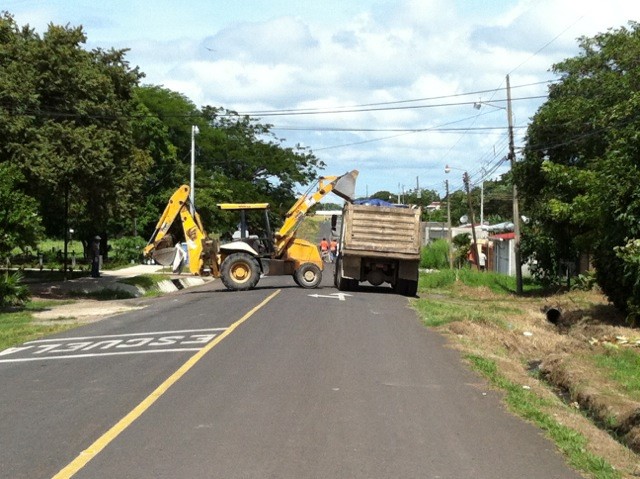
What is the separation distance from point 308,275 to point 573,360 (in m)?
18.5

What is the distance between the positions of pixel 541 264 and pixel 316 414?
32.0 metres

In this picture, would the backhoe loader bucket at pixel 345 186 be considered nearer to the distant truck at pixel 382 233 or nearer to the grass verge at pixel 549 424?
the distant truck at pixel 382 233

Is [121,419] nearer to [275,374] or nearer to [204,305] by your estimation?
[275,374]

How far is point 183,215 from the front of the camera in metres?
32.4

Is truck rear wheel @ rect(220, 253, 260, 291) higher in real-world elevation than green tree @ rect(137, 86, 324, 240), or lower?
lower

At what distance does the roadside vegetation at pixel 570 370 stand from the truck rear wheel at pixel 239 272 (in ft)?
22.4

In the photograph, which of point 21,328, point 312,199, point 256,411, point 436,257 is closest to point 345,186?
point 312,199

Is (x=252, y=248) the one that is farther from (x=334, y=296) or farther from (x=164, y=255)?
(x=334, y=296)

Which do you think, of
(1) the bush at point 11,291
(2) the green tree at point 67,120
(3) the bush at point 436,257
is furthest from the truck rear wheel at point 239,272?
(3) the bush at point 436,257

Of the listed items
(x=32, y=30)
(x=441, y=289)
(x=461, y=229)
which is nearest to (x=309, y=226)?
(x=461, y=229)

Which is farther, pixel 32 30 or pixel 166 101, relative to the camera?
pixel 166 101

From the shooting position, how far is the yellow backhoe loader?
104 feet

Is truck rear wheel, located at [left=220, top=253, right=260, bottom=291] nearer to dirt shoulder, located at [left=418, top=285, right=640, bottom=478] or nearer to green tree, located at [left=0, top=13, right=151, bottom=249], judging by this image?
green tree, located at [left=0, top=13, right=151, bottom=249]

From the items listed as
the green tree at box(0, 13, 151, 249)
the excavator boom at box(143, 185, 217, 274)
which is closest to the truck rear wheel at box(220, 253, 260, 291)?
the excavator boom at box(143, 185, 217, 274)
